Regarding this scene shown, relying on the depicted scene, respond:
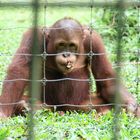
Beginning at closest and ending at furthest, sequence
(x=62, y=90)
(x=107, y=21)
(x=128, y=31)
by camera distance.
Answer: (x=62, y=90)
(x=128, y=31)
(x=107, y=21)

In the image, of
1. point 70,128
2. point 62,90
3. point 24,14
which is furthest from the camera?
point 24,14

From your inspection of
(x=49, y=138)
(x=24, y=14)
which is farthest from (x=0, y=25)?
(x=49, y=138)

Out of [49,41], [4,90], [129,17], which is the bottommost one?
[4,90]

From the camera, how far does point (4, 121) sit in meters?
3.79

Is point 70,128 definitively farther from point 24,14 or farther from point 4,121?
point 24,14

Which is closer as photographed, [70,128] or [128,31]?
[70,128]

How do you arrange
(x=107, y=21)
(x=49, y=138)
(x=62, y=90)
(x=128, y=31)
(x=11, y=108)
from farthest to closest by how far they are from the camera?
(x=107, y=21), (x=128, y=31), (x=62, y=90), (x=11, y=108), (x=49, y=138)

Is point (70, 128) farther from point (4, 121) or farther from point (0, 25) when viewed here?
point (0, 25)

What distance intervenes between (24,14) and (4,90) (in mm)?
4979

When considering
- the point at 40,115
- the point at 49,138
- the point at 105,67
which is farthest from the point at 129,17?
the point at 49,138

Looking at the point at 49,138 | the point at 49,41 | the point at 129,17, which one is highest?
the point at 129,17

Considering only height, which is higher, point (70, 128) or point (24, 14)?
point (24, 14)

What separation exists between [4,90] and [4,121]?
33cm

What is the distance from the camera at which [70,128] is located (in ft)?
12.0
